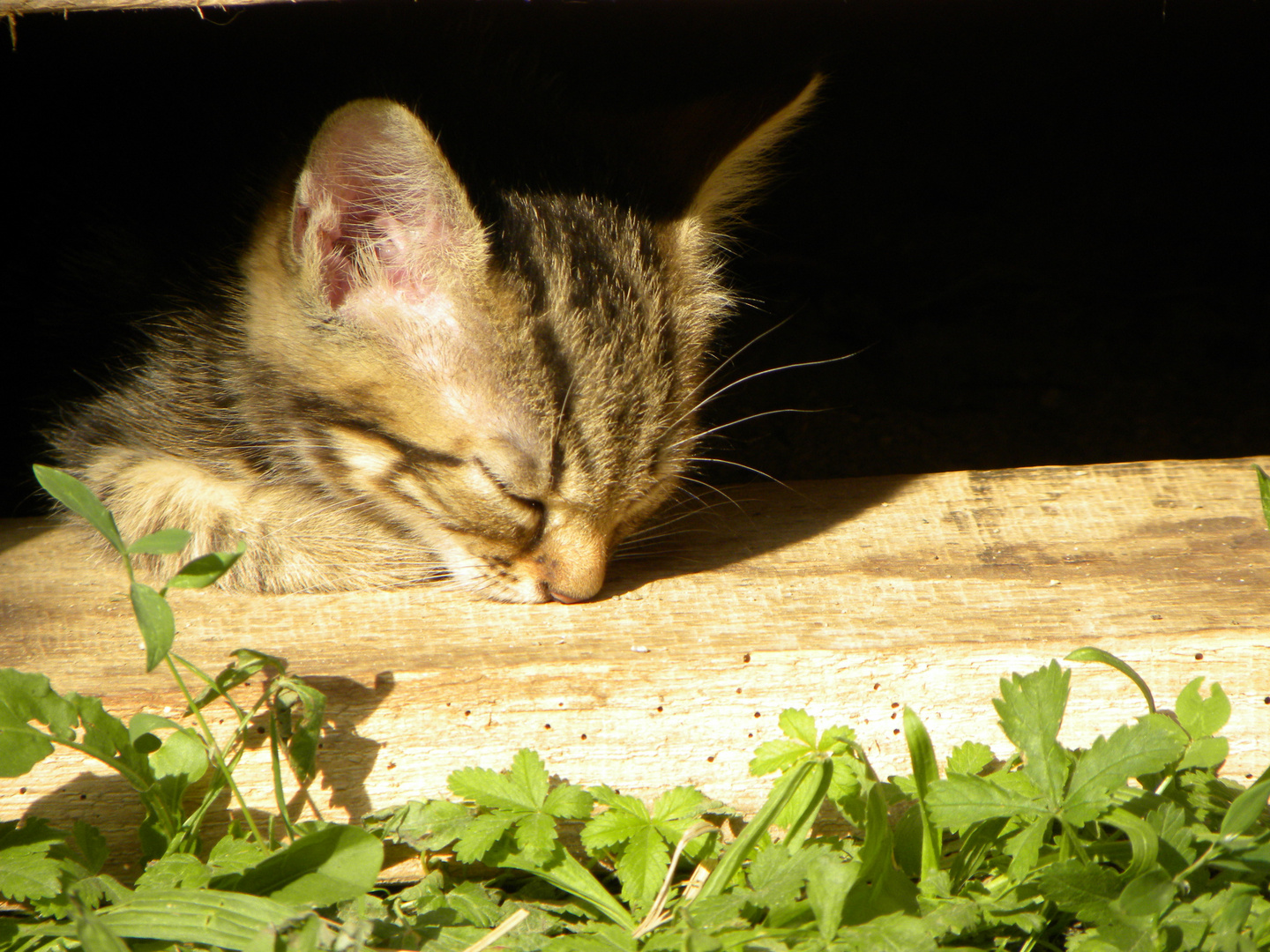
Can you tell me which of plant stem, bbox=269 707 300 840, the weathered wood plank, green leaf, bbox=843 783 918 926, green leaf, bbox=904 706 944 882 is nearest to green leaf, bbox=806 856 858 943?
green leaf, bbox=843 783 918 926

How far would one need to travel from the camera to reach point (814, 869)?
113cm

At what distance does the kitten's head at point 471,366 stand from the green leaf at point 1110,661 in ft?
2.37

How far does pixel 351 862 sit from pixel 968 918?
68 centimetres

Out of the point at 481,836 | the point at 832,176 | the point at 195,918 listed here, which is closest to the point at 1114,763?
the point at 481,836

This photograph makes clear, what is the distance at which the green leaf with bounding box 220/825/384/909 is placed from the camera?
45.5 inches

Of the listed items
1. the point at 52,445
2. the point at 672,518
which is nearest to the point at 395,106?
the point at 672,518

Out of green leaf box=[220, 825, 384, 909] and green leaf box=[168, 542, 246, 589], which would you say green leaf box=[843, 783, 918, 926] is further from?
green leaf box=[168, 542, 246, 589]

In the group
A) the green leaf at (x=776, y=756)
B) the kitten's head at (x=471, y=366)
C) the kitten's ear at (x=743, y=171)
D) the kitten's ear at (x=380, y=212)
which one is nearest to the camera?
the green leaf at (x=776, y=756)

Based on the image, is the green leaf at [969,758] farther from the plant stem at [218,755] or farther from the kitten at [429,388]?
the plant stem at [218,755]

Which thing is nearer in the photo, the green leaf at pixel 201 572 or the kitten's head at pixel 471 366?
the green leaf at pixel 201 572

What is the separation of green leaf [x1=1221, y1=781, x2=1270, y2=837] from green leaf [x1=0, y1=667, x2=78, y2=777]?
50.7 inches

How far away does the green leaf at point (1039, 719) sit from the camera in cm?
122

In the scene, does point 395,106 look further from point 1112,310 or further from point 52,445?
point 1112,310

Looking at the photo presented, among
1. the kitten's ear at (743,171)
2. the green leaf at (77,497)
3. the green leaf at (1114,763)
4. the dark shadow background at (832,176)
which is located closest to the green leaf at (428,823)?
the green leaf at (77,497)
